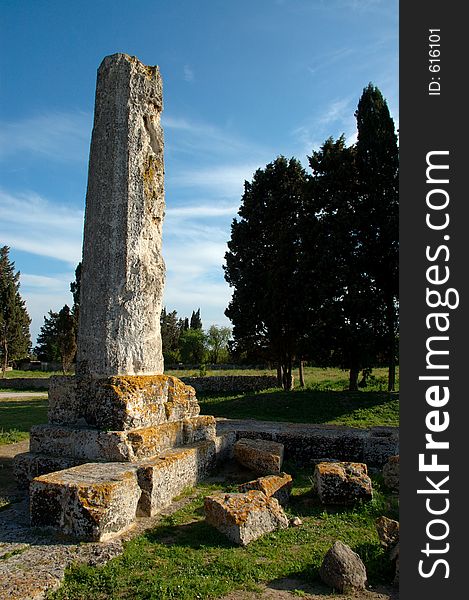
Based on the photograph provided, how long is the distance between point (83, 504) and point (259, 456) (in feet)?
11.9

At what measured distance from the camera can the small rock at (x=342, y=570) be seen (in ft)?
13.6

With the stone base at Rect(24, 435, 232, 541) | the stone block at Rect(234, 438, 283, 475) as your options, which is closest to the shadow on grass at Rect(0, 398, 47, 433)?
the stone block at Rect(234, 438, 283, 475)

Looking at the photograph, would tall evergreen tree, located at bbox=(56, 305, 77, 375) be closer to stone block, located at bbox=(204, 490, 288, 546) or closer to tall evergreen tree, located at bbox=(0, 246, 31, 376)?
tall evergreen tree, located at bbox=(0, 246, 31, 376)

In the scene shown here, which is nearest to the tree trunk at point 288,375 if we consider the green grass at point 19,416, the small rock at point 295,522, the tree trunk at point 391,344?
the tree trunk at point 391,344

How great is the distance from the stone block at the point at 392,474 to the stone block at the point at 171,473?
266 cm

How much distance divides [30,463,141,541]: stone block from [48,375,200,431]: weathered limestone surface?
1127mm

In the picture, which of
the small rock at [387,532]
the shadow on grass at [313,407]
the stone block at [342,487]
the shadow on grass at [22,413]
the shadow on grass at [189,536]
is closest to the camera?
the small rock at [387,532]

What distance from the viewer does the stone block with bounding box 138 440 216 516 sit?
18.6ft

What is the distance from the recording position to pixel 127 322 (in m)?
6.90

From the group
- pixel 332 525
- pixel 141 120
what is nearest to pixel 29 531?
pixel 332 525

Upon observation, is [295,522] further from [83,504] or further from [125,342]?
[125,342]

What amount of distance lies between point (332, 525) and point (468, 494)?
257 centimetres

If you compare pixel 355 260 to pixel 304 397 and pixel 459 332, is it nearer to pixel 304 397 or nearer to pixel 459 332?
pixel 304 397

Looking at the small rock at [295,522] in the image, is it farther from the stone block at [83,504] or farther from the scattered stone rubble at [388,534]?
the stone block at [83,504]
